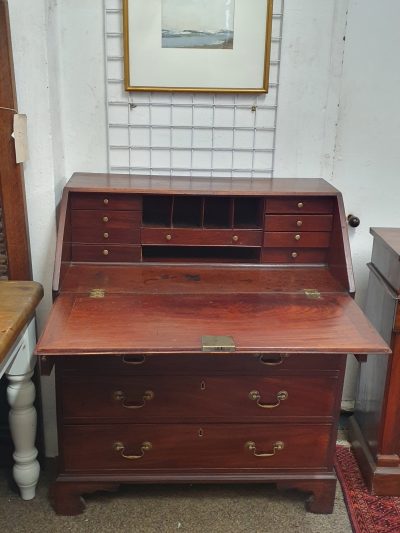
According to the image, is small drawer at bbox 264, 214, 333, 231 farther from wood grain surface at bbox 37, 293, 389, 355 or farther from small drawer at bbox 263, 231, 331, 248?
wood grain surface at bbox 37, 293, 389, 355

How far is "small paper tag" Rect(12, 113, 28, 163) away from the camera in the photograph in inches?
66.1

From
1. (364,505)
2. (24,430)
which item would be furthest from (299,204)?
(24,430)

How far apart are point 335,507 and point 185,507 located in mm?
529

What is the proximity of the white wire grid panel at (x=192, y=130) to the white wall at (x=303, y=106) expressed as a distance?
4cm

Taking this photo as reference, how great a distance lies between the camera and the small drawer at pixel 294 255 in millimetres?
1847

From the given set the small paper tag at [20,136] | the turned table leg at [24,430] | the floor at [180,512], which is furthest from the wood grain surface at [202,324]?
the floor at [180,512]

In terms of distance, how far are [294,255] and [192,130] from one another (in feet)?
2.01

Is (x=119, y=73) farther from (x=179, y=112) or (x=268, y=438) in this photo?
(x=268, y=438)

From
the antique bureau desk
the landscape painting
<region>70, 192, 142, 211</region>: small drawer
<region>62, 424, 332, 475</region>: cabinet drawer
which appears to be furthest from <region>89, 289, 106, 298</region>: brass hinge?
the landscape painting

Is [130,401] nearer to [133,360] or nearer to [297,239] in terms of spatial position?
[133,360]

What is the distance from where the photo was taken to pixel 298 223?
5.97 ft

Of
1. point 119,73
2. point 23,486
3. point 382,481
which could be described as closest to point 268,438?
point 382,481

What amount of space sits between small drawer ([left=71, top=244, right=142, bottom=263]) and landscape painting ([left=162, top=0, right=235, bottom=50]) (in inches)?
29.5

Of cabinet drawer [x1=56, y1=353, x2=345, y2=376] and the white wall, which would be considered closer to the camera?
cabinet drawer [x1=56, y1=353, x2=345, y2=376]
